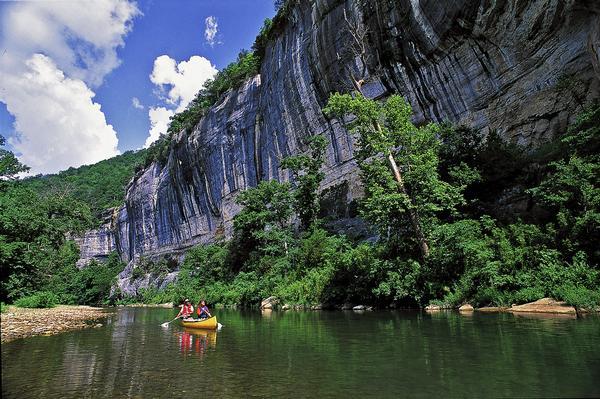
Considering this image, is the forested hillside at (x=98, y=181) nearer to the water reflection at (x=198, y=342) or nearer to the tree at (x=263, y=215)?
the tree at (x=263, y=215)

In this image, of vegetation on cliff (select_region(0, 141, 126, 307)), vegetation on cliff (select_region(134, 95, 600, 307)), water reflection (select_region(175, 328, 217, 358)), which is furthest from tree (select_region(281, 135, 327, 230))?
water reflection (select_region(175, 328, 217, 358))

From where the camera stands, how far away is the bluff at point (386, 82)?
2106cm

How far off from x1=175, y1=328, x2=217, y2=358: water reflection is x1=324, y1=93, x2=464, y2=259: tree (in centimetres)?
824

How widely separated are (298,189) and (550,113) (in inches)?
724

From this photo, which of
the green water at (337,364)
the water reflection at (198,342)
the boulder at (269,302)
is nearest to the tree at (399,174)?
the green water at (337,364)

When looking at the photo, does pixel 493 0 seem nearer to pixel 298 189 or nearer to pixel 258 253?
pixel 298 189

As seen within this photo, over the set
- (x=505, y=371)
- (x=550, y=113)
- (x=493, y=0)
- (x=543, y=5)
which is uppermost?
(x=493, y=0)

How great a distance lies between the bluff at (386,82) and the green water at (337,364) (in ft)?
49.9

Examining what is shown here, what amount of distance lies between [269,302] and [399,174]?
477 inches

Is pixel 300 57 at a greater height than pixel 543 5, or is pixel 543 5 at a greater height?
pixel 300 57

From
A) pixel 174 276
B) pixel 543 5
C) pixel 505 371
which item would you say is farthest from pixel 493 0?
pixel 174 276

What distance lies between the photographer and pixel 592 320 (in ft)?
33.1

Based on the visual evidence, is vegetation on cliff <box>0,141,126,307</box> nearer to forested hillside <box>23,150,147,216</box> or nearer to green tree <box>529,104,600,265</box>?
green tree <box>529,104,600,265</box>

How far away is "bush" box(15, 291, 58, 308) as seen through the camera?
2430 cm
